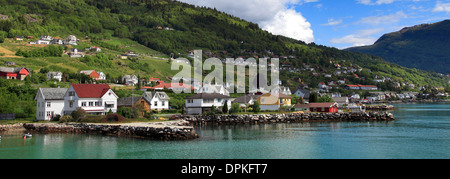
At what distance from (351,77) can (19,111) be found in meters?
166

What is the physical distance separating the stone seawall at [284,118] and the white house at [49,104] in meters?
18.1

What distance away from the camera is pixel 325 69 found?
19750 cm

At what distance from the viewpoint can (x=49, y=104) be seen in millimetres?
48500

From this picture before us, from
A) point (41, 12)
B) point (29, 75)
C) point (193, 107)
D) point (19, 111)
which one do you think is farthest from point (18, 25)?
point (193, 107)

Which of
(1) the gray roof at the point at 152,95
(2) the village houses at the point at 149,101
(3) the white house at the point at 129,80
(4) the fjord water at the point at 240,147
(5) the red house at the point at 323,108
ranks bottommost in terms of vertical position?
(4) the fjord water at the point at 240,147

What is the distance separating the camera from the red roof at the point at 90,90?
49.3 m

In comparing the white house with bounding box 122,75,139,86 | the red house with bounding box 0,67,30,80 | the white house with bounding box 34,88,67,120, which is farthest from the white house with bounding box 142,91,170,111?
the red house with bounding box 0,67,30,80

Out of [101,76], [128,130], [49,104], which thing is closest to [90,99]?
[49,104]

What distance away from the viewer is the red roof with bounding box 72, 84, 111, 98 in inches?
1943

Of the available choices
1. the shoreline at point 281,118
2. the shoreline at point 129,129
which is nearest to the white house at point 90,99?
the shoreline at point 129,129

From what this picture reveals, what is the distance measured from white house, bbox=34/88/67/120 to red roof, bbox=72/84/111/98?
2.85 metres

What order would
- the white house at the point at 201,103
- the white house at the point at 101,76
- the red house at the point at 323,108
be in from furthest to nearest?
1. the white house at the point at 101,76
2. the red house at the point at 323,108
3. the white house at the point at 201,103

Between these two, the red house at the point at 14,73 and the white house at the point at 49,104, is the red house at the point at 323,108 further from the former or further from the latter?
the red house at the point at 14,73
